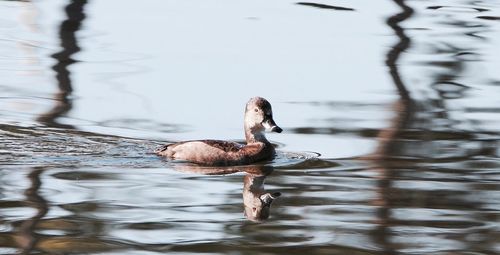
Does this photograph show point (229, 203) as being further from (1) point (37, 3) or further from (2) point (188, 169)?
(1) point (37, 3)

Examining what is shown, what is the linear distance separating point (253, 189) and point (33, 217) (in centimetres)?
184

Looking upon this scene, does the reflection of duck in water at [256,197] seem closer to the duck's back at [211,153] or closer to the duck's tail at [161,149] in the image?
the duck's back at [211,153]

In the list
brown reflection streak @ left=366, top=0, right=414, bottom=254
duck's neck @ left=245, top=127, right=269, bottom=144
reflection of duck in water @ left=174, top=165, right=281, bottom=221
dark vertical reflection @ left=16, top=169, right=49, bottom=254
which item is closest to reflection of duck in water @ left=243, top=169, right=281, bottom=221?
reflection of duck in water @ left=174, top=165, right=281, bottom=221

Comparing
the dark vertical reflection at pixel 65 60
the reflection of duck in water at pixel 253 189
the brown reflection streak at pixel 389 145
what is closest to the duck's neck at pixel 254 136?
the reflection of duck in water at pixel 253 189

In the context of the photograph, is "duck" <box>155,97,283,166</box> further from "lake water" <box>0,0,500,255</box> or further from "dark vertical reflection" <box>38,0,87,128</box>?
"dark vertical reflection" <box>38,0,87,128</box>

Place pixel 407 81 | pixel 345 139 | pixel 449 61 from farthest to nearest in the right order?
1. pixel 449 61
2. pixel 407 81
3. pixel 345 139

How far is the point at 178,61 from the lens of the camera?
1471 centimetres

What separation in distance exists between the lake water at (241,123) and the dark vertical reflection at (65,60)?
0.09 ft

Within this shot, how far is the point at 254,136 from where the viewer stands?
38.7ft

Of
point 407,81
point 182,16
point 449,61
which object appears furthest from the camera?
point 182,16

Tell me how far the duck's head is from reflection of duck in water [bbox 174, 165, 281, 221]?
60cm

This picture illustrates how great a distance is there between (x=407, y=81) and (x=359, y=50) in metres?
1.33

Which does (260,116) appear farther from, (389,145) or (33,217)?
(33,217)

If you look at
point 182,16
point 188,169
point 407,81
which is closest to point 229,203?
point 188,169
